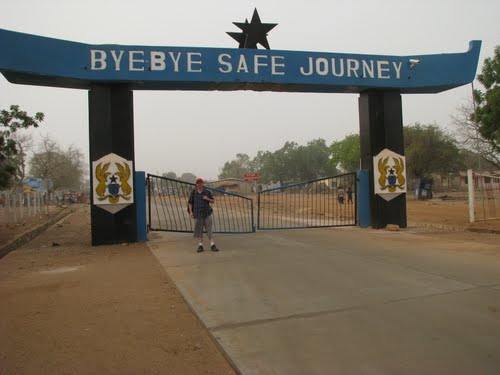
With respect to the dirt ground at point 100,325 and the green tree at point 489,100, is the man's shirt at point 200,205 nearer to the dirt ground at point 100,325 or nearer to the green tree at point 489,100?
the dirt ground at point 100,325

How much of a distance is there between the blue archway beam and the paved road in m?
4.69

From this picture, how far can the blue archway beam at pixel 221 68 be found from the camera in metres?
9.10

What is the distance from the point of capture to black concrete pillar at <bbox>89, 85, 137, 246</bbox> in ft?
32.6

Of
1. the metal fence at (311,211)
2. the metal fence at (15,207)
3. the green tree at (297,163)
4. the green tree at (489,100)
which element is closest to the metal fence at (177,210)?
the metal fence at (311,211)

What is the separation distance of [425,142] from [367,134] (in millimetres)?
33919

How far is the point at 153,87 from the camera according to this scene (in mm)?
10703

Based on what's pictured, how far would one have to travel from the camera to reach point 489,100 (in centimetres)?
2288

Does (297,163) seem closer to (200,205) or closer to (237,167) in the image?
(237,167)

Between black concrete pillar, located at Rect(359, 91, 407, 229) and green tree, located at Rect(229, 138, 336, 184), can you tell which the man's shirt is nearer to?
black concrete pillar, located at Rect(359, 91, 407, 229)

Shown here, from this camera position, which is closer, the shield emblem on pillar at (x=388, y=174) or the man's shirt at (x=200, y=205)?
the man's shirt at (x=200, y=205)

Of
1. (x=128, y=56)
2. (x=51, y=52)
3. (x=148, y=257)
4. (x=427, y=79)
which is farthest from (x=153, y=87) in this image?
(x=427, y=79)

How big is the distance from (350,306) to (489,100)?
23.3 m

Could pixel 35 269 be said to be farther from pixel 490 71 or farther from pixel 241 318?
pixel 490 71

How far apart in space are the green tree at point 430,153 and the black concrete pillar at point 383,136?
3194 centimetres
